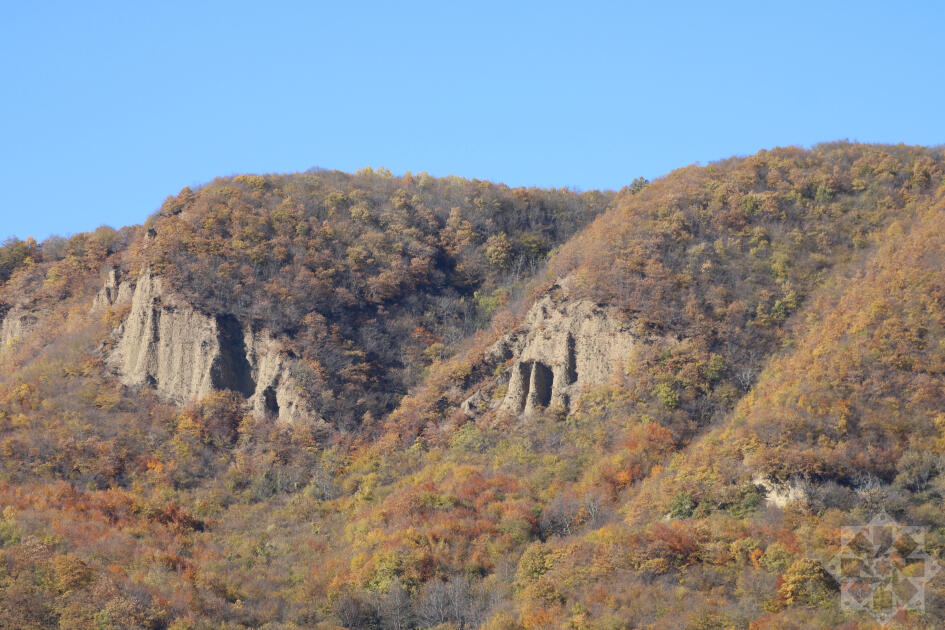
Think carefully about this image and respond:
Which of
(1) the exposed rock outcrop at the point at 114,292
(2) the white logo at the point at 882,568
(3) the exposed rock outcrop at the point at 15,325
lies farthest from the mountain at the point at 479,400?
(3) the exposed rock outcrop at the point at 15,325

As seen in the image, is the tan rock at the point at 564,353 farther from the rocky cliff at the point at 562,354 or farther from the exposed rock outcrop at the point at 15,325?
the exposed rock outcrop at the point at 15,325

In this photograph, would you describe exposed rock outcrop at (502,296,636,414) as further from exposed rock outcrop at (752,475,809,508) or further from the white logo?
the white logo

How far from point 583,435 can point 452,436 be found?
392 inches

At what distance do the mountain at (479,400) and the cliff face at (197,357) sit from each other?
0.27 m

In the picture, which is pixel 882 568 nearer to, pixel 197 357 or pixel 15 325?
pixel 197 357

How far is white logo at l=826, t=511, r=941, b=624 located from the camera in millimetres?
66750

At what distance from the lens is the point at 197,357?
100875mm

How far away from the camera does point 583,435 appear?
88.2m

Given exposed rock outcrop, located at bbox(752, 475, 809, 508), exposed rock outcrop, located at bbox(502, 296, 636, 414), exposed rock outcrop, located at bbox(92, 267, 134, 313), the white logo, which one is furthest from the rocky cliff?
exposed rock outcrop, located at bbox(92, 267, 134, 313)

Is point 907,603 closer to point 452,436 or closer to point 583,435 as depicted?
point 583,435

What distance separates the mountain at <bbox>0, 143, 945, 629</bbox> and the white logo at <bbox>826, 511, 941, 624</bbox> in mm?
573

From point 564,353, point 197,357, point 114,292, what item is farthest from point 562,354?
point 114,292

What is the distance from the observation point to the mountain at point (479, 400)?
73938 millimetres

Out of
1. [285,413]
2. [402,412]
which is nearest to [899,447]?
[402,412]
